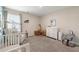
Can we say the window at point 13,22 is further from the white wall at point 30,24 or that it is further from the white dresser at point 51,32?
the white dresser at point 51,32

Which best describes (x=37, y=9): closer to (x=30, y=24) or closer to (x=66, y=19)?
(x=30, y=24)

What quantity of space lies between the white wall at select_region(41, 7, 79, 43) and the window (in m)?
0.38

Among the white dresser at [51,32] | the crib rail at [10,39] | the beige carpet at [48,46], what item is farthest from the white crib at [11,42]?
the white dresser at [51,32]

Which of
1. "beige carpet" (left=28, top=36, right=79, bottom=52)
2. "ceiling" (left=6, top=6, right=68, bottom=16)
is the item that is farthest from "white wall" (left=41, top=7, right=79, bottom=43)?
"beige carpet" (left=28, top=36, right=79, bottom=52)

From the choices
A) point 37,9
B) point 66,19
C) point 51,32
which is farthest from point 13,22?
point 66,19

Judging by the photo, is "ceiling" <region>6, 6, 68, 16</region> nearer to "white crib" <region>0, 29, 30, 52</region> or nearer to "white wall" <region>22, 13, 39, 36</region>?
"white wall" <region>22, 13, 39, 36</region>

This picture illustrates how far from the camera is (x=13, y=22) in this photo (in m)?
1.46

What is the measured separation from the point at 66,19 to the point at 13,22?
32.2 inches

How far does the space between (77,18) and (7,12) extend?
105cm

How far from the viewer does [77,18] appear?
1.41 meters

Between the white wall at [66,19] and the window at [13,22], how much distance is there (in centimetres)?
38

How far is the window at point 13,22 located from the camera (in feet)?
Answer: 4.68
